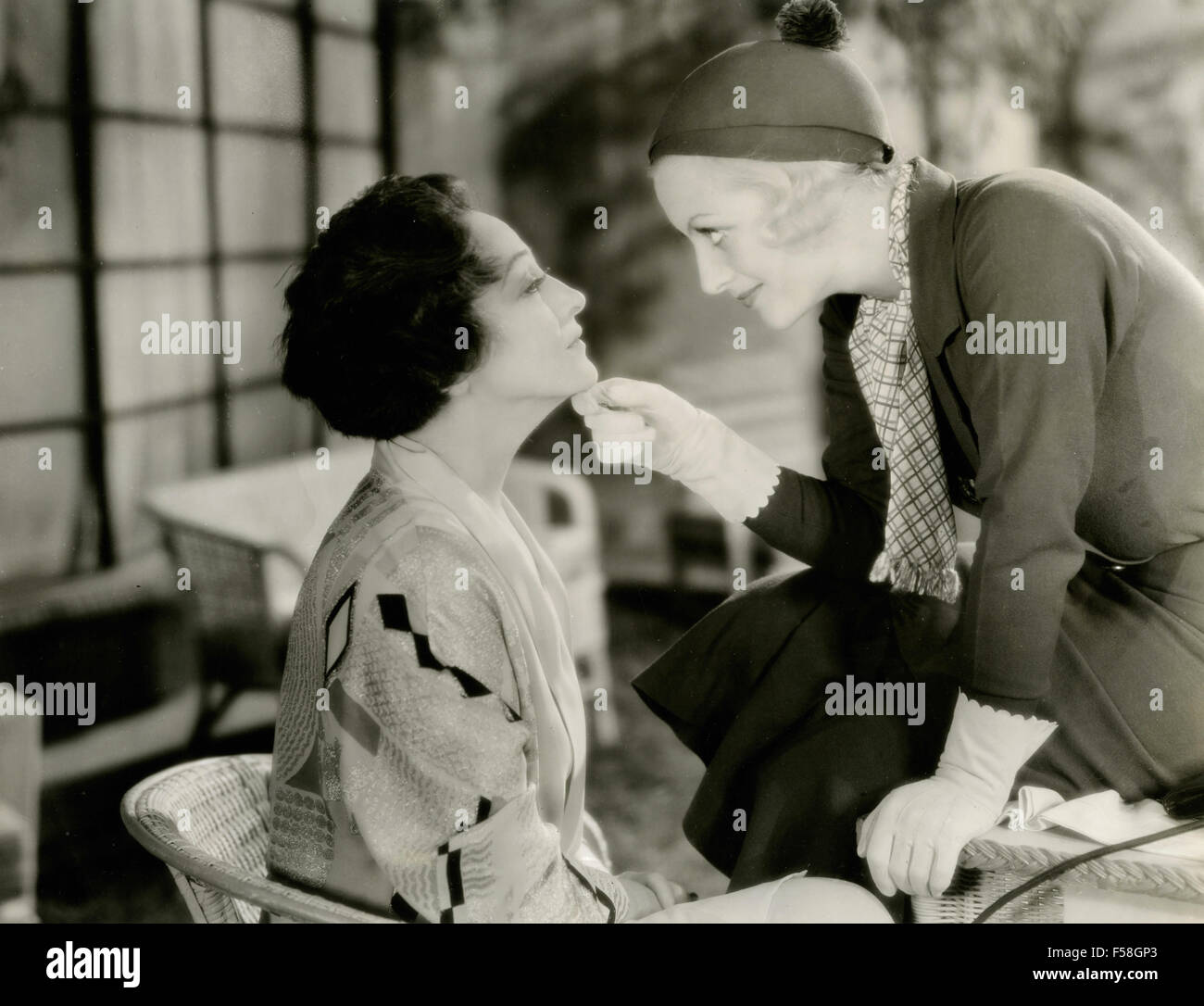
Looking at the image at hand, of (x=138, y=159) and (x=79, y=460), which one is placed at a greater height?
(x=138, y=159)

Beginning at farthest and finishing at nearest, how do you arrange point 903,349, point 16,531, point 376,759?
1. point 16,531
2. point 903,349
3. point 376,759

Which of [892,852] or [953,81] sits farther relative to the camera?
[953,81]

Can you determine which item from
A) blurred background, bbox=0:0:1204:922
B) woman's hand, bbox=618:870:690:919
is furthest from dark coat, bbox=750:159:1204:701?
woman's hand, bbox=618:870:690:919

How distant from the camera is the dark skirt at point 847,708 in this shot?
1.47m

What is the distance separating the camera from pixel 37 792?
1938 millimetres

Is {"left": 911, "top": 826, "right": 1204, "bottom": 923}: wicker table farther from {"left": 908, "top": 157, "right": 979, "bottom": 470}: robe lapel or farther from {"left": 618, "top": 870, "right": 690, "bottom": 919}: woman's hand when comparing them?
{"left": 908, "top": 157, "right": 979, "bottom": 470}: robe lapel

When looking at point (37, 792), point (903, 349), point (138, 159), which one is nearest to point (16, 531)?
point (37, 792)

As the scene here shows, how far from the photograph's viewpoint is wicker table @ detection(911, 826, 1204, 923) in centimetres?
128

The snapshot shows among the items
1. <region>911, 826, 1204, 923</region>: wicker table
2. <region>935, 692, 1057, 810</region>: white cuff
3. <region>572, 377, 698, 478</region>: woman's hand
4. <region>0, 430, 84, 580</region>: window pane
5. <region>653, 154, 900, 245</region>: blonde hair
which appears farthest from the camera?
<region>0, 430, 84, 580</region>: window pane

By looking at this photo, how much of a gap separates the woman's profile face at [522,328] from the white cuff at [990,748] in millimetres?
611

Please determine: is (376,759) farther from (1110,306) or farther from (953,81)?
(953,81)

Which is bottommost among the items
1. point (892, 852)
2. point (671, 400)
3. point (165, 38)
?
point (892, 852)

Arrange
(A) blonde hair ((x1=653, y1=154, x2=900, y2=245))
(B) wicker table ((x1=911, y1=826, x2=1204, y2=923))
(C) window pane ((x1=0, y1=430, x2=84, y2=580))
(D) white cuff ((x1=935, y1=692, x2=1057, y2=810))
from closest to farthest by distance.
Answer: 1. (B) wicker table ((x1=911, y1=826, x2=1204, y2=923))
2. (D) white cuff ((x1=935, y1=692, x2=1057, y2=810))
3. (A) blonde hair ((x1=653, y1=154, x2=900, y2=245))
4. (C) window pane ((x1=0, y1=430, x2=84, y2=580))
